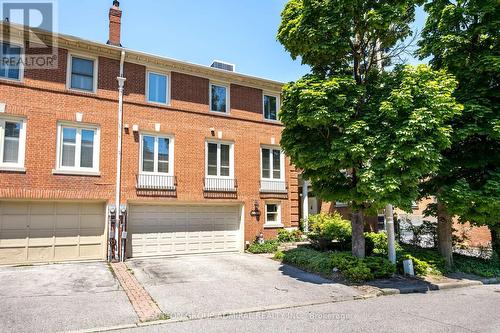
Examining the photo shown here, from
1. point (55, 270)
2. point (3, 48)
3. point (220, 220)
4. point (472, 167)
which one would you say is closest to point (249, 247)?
point (220, 220)

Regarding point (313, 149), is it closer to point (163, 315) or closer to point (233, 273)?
point (233, 273)

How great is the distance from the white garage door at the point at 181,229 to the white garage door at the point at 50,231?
133 centimetres

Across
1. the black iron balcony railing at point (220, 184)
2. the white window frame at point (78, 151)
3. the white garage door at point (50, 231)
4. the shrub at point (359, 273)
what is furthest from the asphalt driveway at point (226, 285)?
the white window frame at point (78, 151)

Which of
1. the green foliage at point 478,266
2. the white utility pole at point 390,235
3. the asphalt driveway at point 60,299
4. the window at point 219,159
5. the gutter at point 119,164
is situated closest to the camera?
the asphalt driveway at point 60,299

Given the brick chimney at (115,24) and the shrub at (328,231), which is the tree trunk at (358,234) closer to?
the shrub at (328,231)

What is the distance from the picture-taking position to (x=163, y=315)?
7559 millimetres

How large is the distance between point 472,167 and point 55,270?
46.7 feet

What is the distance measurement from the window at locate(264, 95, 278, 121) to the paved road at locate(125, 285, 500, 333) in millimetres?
10686

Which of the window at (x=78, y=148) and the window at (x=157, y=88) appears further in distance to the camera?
the window at (x=157, y=88)

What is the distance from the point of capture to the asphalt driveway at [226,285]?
847 cm

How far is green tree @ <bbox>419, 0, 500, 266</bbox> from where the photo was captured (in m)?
11.5

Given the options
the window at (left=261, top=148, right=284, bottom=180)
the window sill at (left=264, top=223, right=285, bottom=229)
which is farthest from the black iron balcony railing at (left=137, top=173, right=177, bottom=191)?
the window sill at (left=264, top=223, right=285, bottom=229)

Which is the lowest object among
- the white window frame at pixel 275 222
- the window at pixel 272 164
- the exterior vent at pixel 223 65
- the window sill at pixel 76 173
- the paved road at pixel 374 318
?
the paved road at pixel 374 318

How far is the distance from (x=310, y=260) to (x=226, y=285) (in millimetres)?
3608
